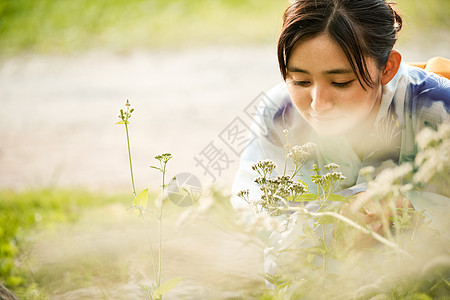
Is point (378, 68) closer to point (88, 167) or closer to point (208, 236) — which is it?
point (208, 236)

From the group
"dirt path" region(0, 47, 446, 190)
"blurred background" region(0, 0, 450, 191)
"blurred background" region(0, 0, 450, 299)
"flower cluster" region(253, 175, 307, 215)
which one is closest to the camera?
"flower cluster" region(253, 175, 307, 215)

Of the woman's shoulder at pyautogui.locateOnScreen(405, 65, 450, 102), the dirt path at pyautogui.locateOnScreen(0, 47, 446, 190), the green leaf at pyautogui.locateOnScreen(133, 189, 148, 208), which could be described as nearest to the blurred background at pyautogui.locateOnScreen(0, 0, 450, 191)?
the dirt path at pyautogui.locateOnScreen(0, 47, 446, 190)

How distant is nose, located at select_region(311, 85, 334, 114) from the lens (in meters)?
1.47

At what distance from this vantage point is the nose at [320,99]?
4.82 ft

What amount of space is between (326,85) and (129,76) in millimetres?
4832

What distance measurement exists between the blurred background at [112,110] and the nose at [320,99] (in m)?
0.34

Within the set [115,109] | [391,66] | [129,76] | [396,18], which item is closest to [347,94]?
[391,66]

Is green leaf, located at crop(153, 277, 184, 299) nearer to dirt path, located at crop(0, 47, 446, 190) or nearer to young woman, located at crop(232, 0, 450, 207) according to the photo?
young woman, located at crop(232, 0, 450, 207)

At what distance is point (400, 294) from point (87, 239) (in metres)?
1.73

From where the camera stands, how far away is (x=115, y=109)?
527 centimetres

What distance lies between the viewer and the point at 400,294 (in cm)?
101

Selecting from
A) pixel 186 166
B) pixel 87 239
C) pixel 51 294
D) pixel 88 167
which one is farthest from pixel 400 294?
pixel 88 167

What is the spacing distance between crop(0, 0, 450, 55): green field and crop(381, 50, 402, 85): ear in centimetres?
490

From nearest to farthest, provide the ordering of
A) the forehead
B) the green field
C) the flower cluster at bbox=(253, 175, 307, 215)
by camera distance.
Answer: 1. the flower cluster at bbox=(253, 175, 307, 215)
2. the forehead
3. the green field
